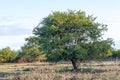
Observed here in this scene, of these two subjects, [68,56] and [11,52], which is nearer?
[68,56]

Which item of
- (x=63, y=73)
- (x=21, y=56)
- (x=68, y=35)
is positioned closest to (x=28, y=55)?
(x=21, y=56)

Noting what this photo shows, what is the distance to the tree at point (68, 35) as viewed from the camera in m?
48.4

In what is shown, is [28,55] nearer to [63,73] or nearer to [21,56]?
[21,56]

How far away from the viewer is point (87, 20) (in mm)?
49969

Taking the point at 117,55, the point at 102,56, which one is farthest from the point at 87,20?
the point at 117,55

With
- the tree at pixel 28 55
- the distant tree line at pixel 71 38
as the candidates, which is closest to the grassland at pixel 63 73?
the distant tree line at pixel 71 38

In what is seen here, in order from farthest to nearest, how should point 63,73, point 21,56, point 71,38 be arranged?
point 21,56 → point 71,38 → point 63,73

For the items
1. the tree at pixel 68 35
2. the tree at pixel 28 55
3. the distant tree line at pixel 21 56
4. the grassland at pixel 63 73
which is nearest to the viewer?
the grassland at pixel 63 73

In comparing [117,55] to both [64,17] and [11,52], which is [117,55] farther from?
[64,17]

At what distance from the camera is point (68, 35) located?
48156 millimetres

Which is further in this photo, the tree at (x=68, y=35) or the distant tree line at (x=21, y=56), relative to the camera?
the distant tree line at (x=21, y=56)

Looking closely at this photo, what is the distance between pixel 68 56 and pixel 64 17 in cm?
469

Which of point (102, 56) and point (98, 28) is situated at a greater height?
point (98, 28)

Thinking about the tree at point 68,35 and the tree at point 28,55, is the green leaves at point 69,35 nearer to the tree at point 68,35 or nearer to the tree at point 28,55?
the tree at point 68,35
